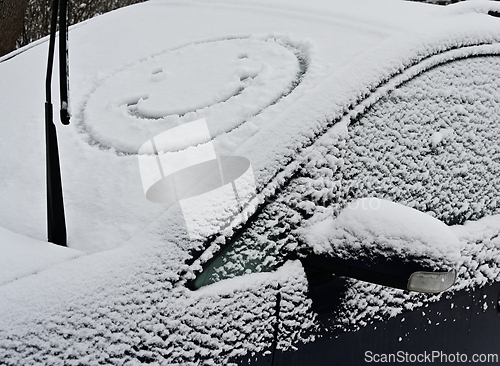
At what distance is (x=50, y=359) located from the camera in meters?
1.18

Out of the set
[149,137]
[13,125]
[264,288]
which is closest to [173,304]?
[264,288]

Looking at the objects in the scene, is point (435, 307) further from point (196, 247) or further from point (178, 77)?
point (178, 77)

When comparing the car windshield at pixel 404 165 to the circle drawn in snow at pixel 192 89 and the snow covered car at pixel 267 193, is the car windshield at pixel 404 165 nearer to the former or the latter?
the snow covered car at pixel 267 193

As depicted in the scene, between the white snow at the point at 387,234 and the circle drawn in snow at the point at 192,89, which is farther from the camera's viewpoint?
the circle drawn in snow at the point at 192,89

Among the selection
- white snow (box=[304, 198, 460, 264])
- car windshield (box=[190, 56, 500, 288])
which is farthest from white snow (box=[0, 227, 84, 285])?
white snow (box=[304, 198, 460, 264])

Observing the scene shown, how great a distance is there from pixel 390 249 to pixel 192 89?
74 centimetres

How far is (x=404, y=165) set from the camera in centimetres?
177

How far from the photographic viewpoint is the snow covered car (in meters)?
1.31

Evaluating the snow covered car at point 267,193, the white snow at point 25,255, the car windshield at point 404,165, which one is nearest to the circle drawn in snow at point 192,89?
the snow covered car at point 267,193

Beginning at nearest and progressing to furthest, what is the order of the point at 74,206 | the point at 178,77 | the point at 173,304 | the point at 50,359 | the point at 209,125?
the point at 50,359
the point at 173,304
the point at 74,206
the point at 209,125
the point at 178,77

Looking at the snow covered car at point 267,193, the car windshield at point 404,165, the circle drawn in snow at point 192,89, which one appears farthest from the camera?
the circle drawn in snow at point 192,89

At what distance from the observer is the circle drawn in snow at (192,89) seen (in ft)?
5.58

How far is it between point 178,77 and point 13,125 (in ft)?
1.64

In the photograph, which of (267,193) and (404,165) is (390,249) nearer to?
(267,193)
